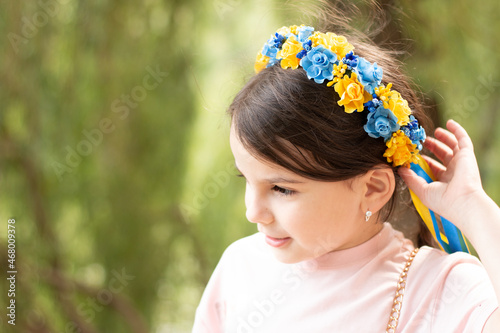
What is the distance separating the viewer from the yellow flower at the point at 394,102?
107 centimetres

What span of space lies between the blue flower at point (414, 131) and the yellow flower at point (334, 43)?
0.19m

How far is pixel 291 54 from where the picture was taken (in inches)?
43.1

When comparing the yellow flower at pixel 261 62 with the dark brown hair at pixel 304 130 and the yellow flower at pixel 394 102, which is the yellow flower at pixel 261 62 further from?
the yellow flower at pixel 394 102

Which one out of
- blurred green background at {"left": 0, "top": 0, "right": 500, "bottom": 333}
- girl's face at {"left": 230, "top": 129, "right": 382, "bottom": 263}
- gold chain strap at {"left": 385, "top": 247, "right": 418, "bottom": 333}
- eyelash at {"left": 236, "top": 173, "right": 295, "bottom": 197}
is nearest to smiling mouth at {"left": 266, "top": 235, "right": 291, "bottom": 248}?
girl's face at {"left": 230, "top": 129, "right": 382, "bottom": 263}

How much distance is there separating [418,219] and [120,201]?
48.1 inches

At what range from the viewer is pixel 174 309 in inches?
96.7

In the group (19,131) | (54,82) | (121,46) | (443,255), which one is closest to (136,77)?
(121,46)

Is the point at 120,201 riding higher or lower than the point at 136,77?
lower

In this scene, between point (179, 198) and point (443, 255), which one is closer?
point (443, 255)

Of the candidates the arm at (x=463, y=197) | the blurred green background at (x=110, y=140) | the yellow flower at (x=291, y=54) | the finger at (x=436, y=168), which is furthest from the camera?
the blurred green background at (x=110, y=140)

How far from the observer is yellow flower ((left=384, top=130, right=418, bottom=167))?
1.08m

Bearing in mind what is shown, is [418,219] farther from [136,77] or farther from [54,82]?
[54,82]

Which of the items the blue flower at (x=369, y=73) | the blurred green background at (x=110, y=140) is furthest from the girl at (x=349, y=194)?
the blurred green background at (x=110, y=140)

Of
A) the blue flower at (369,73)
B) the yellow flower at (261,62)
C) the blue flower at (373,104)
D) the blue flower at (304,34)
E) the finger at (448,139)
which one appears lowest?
the finger at (448,139)
